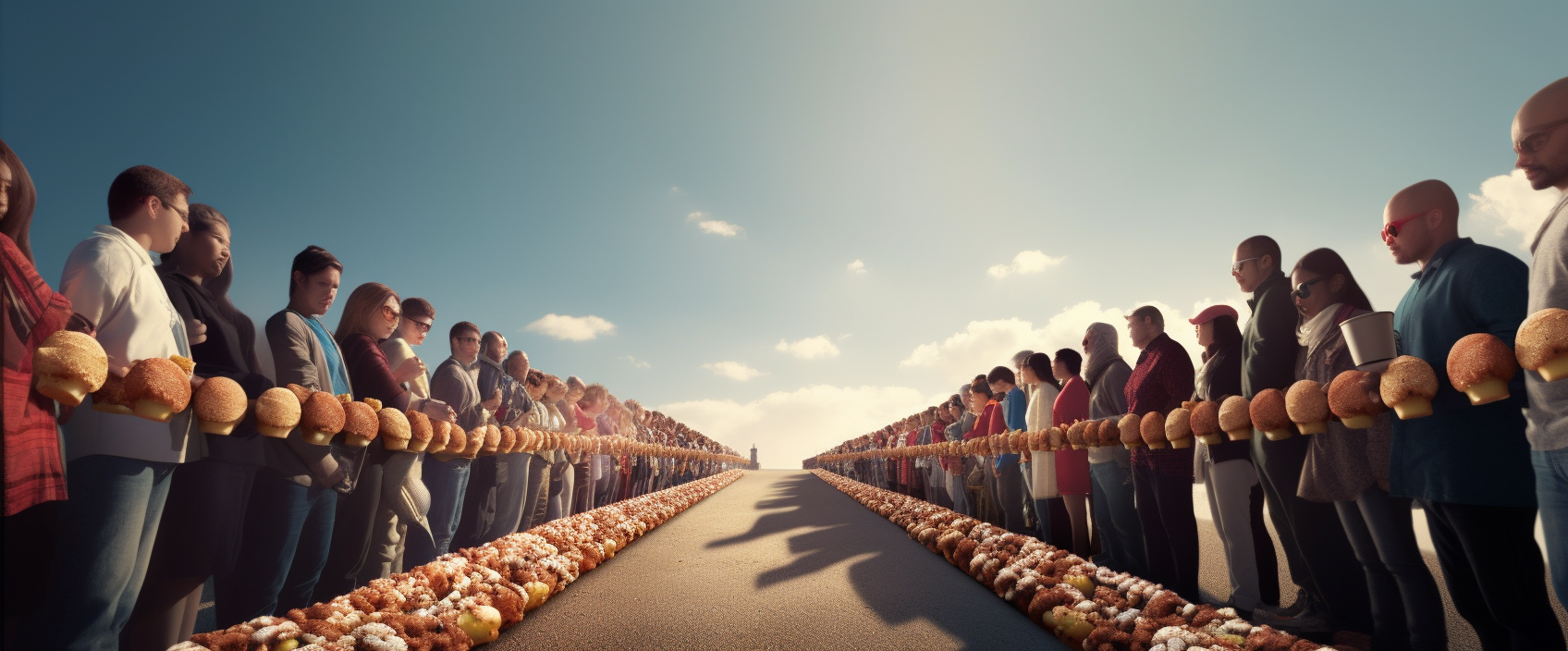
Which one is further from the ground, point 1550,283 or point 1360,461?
point 1550,283

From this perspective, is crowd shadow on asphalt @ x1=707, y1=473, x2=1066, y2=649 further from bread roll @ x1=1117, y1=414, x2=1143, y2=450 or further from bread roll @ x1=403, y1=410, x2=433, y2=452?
bread roll @ x1=403, y1=410, x2=433, y2=452

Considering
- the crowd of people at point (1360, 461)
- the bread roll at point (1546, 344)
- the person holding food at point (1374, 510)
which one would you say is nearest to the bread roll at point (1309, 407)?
the person holding food at point (1374, 510)

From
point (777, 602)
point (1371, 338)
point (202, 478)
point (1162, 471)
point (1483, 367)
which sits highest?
point (1371, 338)

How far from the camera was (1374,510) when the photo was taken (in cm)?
276

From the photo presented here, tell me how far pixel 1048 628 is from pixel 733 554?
3.03 metres

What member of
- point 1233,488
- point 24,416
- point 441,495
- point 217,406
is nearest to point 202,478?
point 217,406

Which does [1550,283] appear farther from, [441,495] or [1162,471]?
[441,495]

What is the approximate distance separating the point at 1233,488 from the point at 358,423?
5.20m

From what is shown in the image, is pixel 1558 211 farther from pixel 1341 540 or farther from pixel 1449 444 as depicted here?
pixel 1341 540

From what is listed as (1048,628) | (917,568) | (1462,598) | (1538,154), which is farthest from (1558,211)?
(917,568)

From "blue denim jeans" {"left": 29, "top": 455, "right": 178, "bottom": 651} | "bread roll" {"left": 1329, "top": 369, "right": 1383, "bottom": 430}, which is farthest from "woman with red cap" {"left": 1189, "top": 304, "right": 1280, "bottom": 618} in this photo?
"blue denim jeans" {"left": 29, "top": 455, "right": 178, "bottom": 651}

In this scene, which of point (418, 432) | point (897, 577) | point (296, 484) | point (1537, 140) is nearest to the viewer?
point (1537, 140)

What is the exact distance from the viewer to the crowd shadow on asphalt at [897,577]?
326 centimetres

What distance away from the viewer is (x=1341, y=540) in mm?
3342
